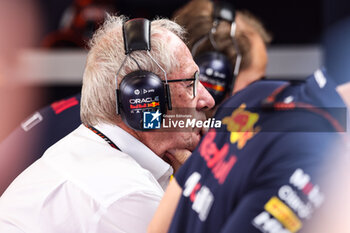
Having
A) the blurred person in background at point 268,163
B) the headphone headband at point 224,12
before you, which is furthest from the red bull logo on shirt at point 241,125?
the headphone headband at point 224,12

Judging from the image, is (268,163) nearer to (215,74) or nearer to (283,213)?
(283,213)

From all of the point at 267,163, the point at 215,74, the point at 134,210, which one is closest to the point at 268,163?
the point at 267,163

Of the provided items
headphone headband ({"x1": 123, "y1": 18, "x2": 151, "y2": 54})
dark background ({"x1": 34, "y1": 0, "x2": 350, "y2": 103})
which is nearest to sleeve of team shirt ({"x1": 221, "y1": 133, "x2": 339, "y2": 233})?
headphone headband ({"x1": 123, "y1": 18, "x2": 151, "y2": 54})

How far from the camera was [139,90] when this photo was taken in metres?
1.05

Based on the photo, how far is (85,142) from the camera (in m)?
1.17

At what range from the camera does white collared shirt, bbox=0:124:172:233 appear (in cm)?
102

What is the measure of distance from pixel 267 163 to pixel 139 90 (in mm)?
441

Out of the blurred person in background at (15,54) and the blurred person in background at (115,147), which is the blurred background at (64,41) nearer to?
the blurred person in background at (15,54)

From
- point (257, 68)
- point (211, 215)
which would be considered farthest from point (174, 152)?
point (257, 68)

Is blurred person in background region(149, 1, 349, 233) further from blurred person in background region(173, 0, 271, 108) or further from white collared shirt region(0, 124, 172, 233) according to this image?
blurred person in background region(173, 0, 271, 108)

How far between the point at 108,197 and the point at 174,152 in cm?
23

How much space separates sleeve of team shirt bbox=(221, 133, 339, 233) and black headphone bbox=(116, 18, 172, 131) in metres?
0.44

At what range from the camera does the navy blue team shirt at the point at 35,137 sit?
4.67ft

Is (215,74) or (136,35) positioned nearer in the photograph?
(136,35)
